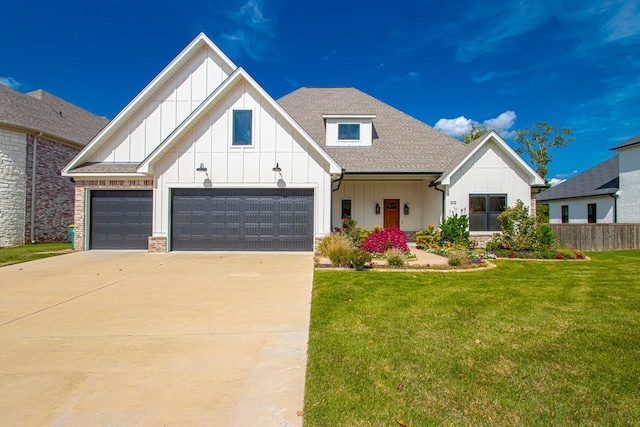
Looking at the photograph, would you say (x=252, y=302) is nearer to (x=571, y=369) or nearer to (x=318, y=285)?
(x=318, y=285)

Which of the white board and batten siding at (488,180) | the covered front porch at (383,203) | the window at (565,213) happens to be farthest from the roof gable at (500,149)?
the window at (565,213)

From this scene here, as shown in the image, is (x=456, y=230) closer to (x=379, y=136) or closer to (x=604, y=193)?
(x=379, y=136)

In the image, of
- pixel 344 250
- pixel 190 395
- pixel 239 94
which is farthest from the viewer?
pixel 239 94

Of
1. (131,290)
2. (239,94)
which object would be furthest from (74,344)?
(239,94)

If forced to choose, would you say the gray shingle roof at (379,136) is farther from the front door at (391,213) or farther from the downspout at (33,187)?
the downspout at (33,187)

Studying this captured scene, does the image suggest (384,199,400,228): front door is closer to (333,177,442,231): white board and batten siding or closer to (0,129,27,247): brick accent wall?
(333,177,442,231): white board and batten siding

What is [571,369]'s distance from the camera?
3.37 metres

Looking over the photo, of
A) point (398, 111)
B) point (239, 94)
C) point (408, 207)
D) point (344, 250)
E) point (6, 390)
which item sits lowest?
point (6, 390)

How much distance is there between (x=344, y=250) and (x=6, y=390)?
7.56m

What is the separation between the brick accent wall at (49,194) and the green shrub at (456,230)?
67.0ft

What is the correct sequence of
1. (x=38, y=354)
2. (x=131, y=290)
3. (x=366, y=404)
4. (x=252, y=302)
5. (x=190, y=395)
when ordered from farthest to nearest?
(x=131, y=290)
(x=252, y=302)
(x=38, y=354)
(x=190, y=395)
(x=366, y=404)

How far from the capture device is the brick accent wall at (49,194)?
1625 centimetres

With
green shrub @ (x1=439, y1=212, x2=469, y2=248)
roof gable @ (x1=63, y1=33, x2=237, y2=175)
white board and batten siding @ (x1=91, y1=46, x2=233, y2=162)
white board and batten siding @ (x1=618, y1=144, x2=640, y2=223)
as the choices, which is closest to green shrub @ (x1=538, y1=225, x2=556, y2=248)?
green shrub @ (x1=439, y1=212, x2=469, y2=248)

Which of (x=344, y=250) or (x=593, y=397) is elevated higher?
(x=344, y=250)
